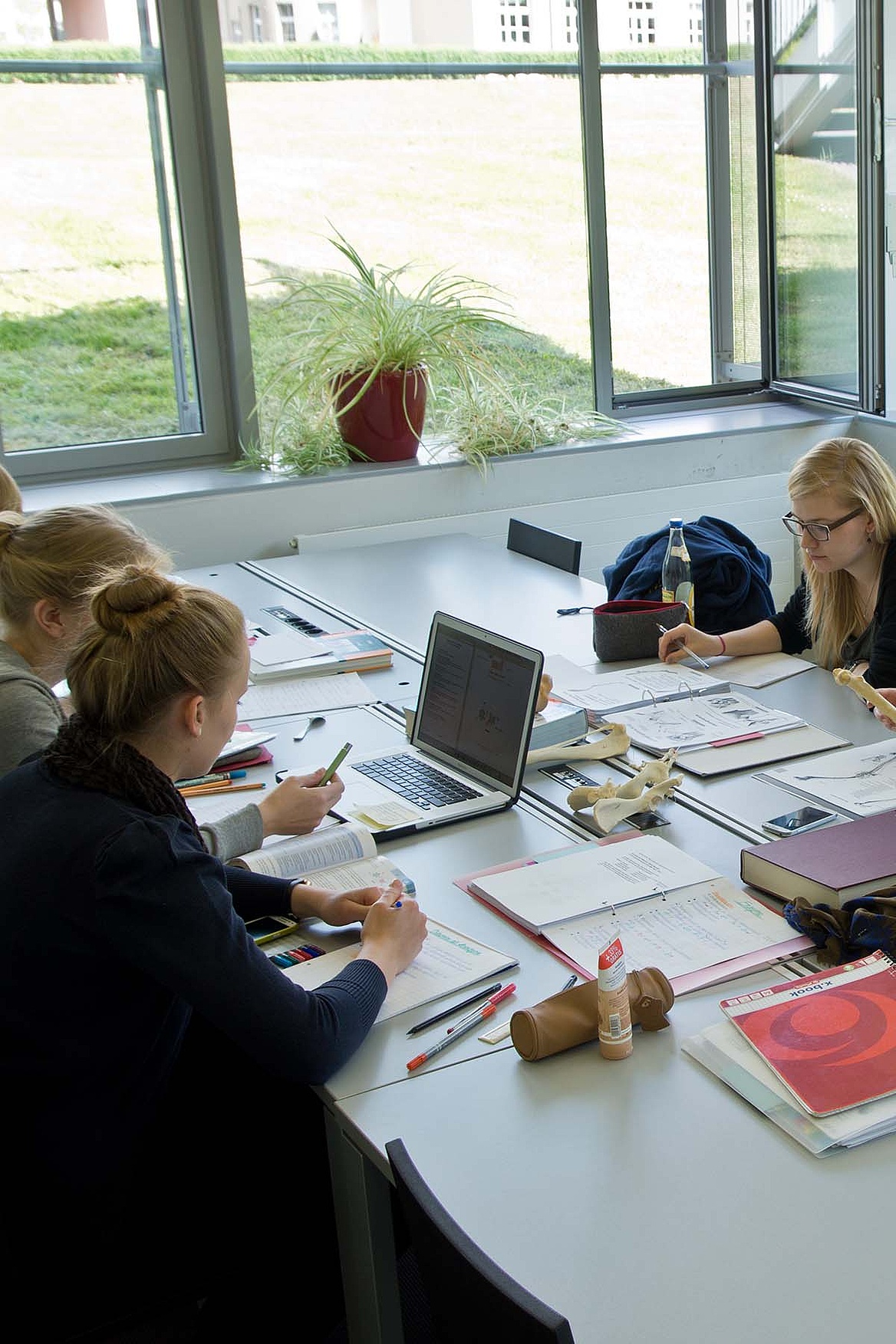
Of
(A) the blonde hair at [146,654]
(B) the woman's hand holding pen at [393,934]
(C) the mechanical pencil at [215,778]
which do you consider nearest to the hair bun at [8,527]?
(C) the mechanical pencil at [215,778]

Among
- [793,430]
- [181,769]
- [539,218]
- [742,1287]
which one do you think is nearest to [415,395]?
[539,218]

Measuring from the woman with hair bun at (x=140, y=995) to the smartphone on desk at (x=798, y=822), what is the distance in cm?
68

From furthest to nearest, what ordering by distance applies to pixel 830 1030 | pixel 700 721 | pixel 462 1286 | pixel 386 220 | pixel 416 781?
pixel 386 220 → pixel 700 721 → pixel 416 781 → pixel 830 1030 → pixel 462 1286

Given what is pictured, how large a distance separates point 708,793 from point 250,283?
3200mm

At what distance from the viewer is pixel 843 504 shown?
113 inches

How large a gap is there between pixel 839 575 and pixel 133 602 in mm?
1877

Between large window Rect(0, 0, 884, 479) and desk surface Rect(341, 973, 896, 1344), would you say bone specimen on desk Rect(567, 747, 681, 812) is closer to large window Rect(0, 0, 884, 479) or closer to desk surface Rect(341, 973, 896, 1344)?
desk surface Rect(341, 973, 896, 1344)

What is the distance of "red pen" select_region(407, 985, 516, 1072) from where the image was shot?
1.55 metres

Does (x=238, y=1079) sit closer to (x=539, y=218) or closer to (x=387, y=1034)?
(x=387, y=1034)

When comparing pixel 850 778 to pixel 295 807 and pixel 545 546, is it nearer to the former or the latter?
pixel 295 807

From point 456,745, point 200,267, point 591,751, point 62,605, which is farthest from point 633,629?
point 200,267

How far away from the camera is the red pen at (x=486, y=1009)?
1.62 m

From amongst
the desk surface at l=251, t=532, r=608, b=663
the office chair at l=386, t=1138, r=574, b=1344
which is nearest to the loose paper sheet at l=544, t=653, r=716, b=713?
the desk surface at l=251, t=532, r=608, b=663

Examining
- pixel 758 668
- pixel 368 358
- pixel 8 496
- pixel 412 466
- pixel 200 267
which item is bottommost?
pixel 758 668
